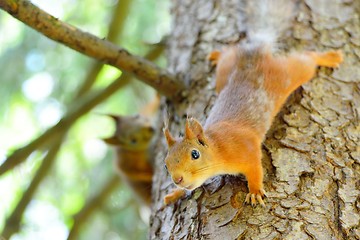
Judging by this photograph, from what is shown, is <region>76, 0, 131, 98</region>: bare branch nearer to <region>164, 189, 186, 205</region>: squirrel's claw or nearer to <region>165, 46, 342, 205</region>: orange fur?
<region>165, 46, 342, 205</region>: orange fur

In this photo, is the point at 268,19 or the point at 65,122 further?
the point at 65,122

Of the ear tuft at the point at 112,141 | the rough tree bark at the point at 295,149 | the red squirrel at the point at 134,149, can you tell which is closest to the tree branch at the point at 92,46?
the rough tree bark at the point at 295,149

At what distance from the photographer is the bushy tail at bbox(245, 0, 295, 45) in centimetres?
229

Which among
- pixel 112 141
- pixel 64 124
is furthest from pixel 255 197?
pixel 112 141

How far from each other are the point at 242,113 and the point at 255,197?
39cm

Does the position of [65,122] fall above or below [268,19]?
above

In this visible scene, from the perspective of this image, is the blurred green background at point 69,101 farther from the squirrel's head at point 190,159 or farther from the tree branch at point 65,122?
the squirrel's head at point 190,159

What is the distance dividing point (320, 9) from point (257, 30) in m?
0.32

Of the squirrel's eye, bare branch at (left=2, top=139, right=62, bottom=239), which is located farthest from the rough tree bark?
bare branch at (left=2, top=139, right=62, bottom=239)

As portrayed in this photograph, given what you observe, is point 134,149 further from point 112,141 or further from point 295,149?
point 295,149

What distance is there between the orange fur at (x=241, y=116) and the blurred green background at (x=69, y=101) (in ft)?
3.04

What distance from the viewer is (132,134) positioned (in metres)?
3.11

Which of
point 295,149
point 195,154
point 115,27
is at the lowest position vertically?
point 295,149

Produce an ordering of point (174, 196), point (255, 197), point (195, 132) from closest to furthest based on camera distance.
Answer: point (255, 197) < point (195, 132) < point (174, 196)
